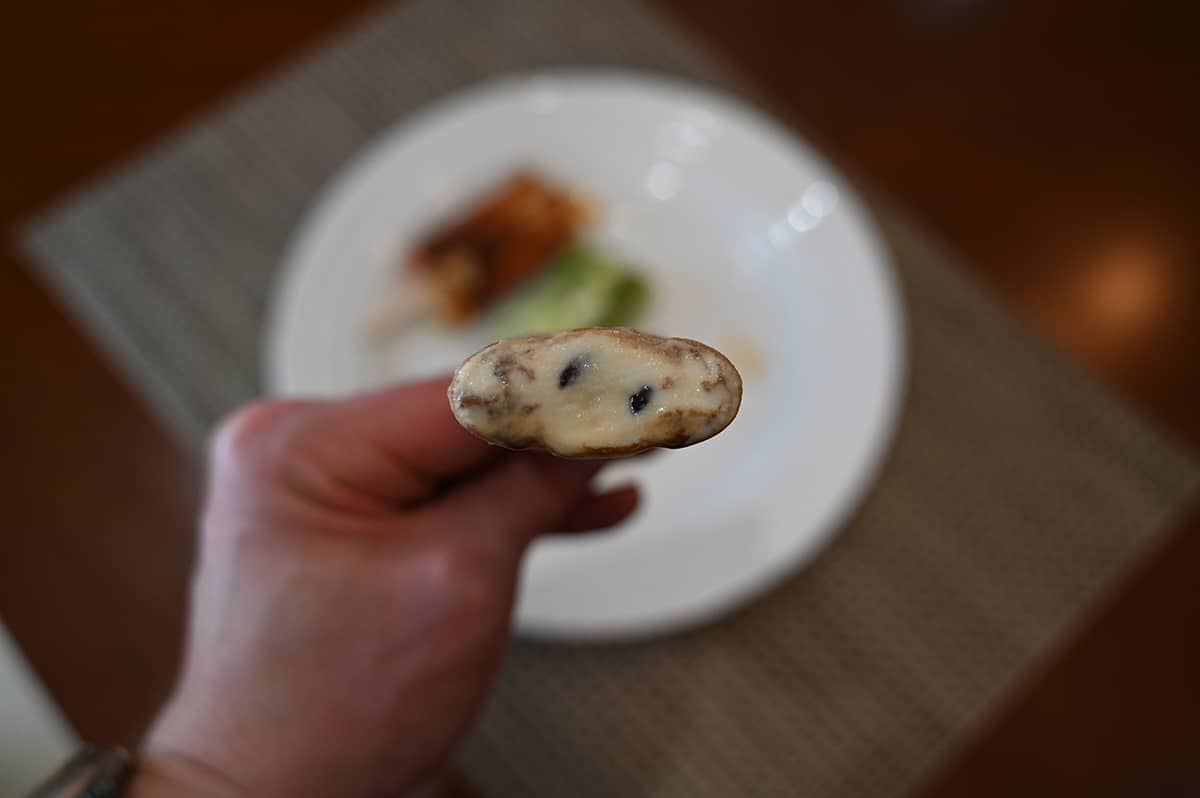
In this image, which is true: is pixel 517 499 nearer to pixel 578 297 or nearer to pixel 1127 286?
pixel 578 297

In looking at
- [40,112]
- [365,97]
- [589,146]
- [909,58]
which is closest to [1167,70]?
[909,58]

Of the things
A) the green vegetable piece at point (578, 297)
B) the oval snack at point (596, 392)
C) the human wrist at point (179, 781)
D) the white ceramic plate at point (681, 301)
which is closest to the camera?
the oval snack at point (596, 392)

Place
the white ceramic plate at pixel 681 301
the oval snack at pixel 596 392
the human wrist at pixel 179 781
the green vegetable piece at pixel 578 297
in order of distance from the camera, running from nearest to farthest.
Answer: the oval snack at pixel 596 392 → the human wrist at pixel 179 781 → the white ceramic plate at pixel 681 301 → the green vegetable piece at pixel 578 297

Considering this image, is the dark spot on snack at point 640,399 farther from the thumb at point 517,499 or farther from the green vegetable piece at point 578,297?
the green vegetable piece at point 578,297

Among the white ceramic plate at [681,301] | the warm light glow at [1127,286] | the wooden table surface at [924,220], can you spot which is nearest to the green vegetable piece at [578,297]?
the white ceramic plate at [681,301]

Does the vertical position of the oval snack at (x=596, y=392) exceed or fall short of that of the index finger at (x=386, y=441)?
it exceeds it

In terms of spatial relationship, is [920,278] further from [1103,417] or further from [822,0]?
[822,0]

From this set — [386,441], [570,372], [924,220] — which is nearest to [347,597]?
[386,441]

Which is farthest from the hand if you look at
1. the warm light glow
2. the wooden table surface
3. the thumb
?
the warm light glow
